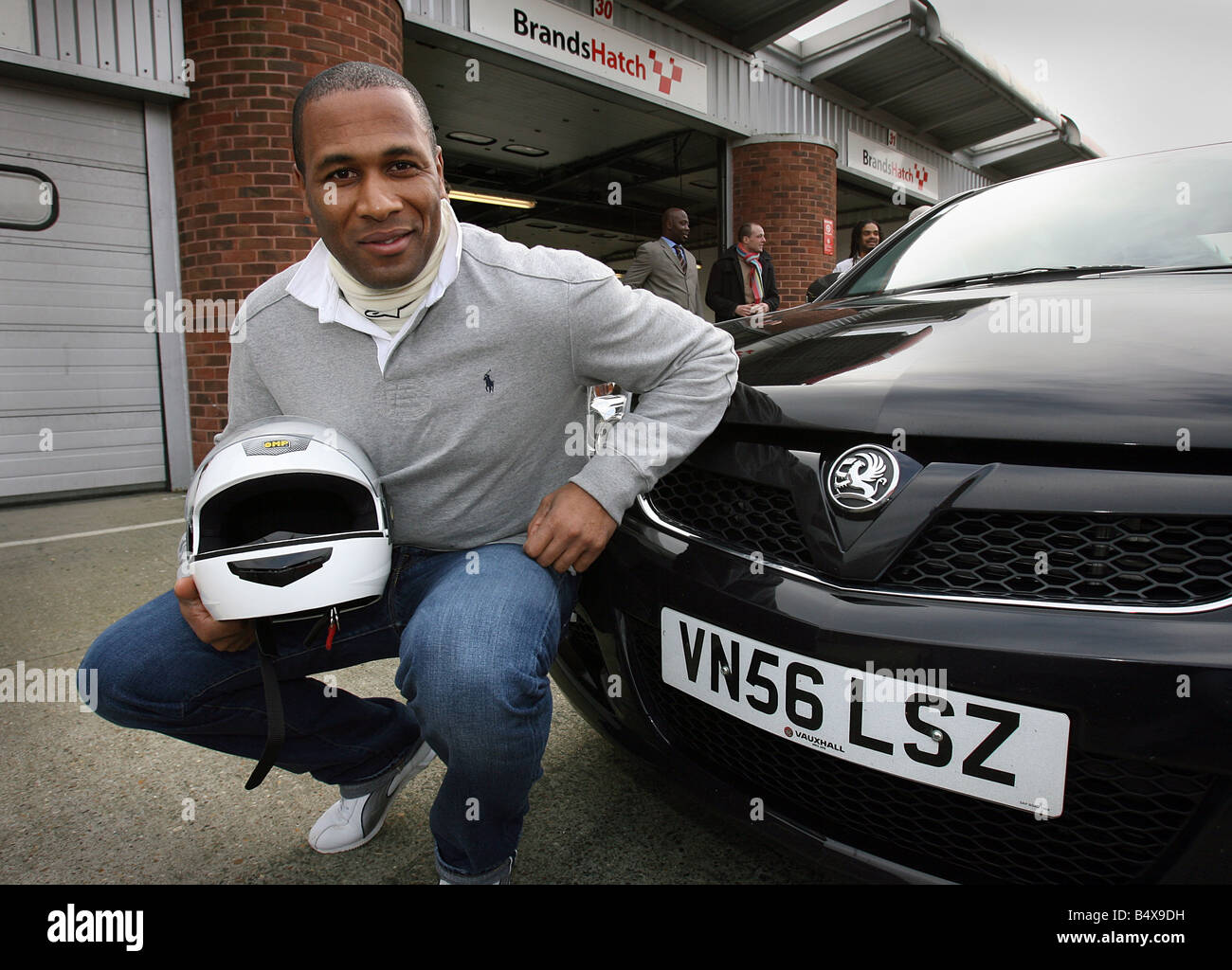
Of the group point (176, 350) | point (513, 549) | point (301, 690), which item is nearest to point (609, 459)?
point (513, 549)

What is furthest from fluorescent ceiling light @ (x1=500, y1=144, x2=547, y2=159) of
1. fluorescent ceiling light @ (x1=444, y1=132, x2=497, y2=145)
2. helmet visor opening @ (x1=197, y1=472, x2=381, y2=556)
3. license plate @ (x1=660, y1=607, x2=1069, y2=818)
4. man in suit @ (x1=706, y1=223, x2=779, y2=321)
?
license plate @ (x1=660, y1=607, x2=1069, y2=818)

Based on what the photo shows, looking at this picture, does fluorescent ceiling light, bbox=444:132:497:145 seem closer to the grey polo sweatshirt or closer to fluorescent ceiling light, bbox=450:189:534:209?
fluorescent ceiling light, bbox=450:189:534:209

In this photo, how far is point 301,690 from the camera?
1472mm

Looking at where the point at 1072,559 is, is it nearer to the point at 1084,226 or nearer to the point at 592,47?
the point at 1084,226

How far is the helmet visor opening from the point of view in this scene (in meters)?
1.31

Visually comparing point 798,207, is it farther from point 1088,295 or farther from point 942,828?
point 942,828

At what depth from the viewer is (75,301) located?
4.87 metres

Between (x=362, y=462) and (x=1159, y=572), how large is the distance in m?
1.15

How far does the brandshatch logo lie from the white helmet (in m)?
7.12

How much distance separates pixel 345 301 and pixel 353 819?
99 cm

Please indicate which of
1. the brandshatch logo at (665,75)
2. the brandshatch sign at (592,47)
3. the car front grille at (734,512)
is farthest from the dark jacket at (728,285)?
the car front grille at (734,512)

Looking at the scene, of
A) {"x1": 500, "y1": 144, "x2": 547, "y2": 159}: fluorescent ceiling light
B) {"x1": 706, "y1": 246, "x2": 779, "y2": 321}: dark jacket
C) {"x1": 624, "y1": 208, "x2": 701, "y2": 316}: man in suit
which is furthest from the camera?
{"x1": 500, "y1": 144, "x2": 547, "y2": 159}: fluorescent ceiling light

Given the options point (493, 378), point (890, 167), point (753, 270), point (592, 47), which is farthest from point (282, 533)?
point (890, 167)
